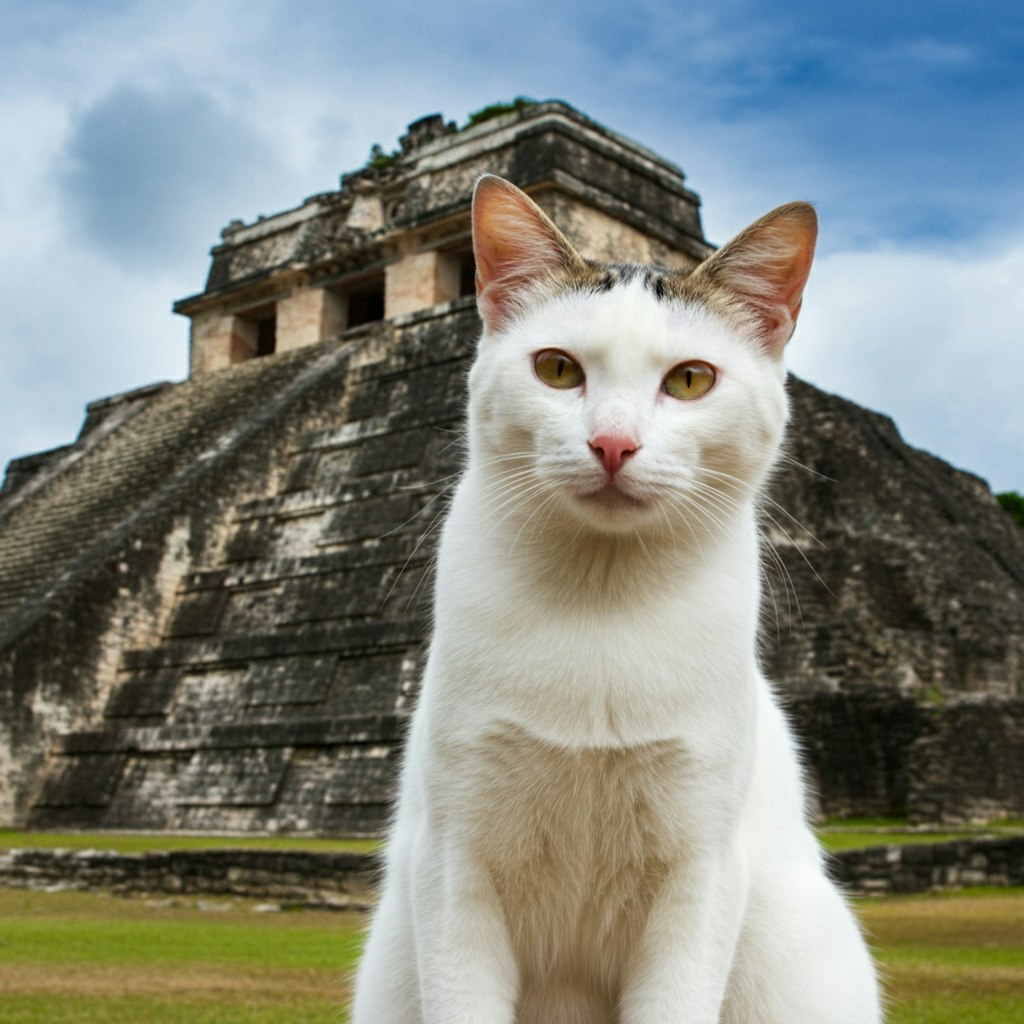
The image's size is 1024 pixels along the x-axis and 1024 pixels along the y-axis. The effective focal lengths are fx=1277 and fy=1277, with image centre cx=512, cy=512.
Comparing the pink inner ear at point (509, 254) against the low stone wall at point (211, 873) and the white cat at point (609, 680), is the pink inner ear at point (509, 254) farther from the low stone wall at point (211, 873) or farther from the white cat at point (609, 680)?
the low stone wall at point (211, 873)

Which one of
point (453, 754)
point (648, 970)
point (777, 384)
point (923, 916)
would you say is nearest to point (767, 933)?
point (648, 970)

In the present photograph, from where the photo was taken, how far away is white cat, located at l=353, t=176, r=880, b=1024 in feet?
7.38

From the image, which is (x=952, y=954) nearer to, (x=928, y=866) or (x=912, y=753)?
(x=928, y=866)

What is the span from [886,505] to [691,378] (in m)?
15.7

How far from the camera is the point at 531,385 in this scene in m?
2.39

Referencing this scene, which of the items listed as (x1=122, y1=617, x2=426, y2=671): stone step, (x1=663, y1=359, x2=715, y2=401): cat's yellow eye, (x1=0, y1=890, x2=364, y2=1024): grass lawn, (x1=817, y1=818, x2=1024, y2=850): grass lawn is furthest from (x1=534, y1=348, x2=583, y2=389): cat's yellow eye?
(x1=122, y1=617, x2=426, y2=671): stone step

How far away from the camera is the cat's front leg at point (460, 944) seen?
2.21m

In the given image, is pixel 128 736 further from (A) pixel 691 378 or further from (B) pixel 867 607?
(A) pixel 691 378

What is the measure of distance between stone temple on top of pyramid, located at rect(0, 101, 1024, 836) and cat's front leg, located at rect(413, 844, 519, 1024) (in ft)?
18.5

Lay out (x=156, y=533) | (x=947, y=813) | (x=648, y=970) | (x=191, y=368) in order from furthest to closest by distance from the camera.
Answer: (x=191, y=368)
(x=156, y=533)
(x=947, y=813)
(x=648, y=970)

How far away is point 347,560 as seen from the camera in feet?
40.8

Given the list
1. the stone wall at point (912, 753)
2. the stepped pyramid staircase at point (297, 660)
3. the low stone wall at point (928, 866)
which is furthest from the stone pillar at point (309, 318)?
the low stone wall at point (928, 866)

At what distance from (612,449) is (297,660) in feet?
32.3

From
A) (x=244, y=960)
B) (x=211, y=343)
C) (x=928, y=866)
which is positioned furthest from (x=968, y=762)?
(x=211, y=343)
